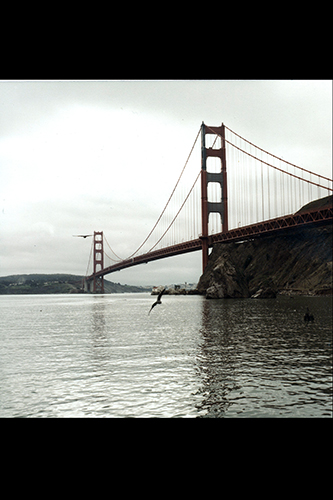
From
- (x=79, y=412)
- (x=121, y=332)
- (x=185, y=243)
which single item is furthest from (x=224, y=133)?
(x=79, y=412)

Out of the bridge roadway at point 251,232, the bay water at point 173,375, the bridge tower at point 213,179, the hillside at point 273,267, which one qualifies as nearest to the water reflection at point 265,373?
the bay water at point 173,375

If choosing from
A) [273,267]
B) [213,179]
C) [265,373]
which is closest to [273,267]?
[273,267]

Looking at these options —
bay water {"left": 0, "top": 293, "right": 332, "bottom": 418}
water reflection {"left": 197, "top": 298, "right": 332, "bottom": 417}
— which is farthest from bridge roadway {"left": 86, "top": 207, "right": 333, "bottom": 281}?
water reflection {"left": 197, "top": 298, "right": 332, "bottom": 417}

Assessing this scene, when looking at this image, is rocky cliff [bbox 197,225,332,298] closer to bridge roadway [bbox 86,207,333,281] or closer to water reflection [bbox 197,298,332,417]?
bridge roadway [bbox 86,207,333,281]

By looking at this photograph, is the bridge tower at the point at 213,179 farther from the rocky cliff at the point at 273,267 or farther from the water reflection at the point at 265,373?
the water reflection at the point at 265,373
